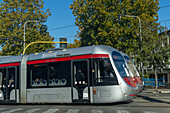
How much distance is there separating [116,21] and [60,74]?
24.5 metres

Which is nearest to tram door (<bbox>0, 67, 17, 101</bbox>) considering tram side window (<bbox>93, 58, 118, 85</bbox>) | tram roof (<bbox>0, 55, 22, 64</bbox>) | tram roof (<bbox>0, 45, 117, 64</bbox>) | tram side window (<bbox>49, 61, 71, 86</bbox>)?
tram roof (<bbox>0, 55, 22, 64</bbox>)

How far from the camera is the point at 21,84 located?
14898mm

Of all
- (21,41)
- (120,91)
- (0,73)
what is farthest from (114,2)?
(120,91)

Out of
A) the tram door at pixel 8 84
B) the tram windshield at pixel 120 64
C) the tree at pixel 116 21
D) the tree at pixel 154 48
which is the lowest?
the tram door at pixel 8 84

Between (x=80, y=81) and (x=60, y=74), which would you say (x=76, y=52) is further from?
(x=80, y=81)

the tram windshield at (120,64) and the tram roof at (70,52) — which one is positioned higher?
the tram roof at (70,52)

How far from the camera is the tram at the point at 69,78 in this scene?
12.0 meters

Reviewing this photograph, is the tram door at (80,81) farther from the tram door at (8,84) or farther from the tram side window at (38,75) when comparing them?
the tram door at (8,84)

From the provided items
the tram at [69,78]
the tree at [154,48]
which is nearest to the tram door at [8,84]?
the tram at [69,78]

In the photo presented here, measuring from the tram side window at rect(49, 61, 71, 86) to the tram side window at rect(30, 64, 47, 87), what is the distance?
0.44m

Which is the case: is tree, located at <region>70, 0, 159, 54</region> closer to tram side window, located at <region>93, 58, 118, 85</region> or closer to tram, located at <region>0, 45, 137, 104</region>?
tram, located at <region>0, 45, 137, 104</region>

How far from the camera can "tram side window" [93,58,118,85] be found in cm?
1193

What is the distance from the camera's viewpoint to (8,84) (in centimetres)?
1549

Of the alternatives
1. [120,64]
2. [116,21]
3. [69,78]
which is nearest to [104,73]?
[120,64]
